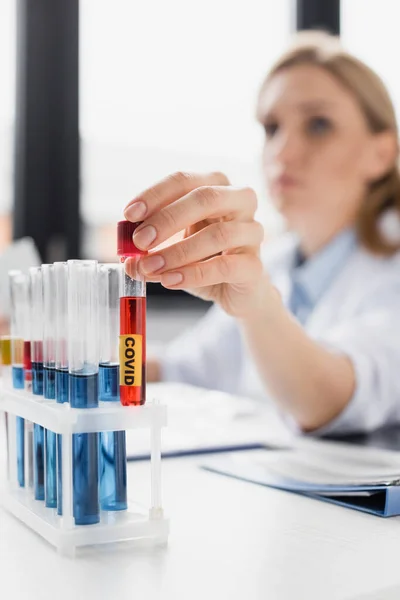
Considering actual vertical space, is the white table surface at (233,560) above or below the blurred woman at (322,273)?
below

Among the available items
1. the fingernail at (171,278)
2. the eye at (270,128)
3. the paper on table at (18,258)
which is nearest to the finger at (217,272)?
the fingernail at (171,278)

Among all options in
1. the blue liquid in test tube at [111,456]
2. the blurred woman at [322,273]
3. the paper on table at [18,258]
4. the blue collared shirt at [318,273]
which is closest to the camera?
the blue liquid in test tube at [111,456]

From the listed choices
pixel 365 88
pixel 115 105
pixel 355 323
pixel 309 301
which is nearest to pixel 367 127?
pixel 365 88

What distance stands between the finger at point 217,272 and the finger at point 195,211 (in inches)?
1.6

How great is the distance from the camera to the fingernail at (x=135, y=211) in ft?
1.86

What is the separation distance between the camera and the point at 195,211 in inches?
25.0

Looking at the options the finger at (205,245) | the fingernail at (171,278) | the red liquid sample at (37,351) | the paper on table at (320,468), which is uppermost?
the finger at (205,245)

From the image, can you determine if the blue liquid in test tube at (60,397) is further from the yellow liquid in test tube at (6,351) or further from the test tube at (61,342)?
the yellow liquid in test tube at (6,351)

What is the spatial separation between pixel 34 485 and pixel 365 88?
1217 mm

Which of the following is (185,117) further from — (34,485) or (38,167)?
(34,485)

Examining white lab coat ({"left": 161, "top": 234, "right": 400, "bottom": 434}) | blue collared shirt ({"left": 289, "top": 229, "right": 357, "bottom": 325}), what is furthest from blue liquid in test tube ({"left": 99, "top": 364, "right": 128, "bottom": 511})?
blue collared shirt ({"left": 289, "top": 229, "right": 357, "bottom": 325})

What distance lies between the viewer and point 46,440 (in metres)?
0.56

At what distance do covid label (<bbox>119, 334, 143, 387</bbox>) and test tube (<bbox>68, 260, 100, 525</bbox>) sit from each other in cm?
2

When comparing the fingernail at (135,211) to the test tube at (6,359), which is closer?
the fingernail at (135,211)
